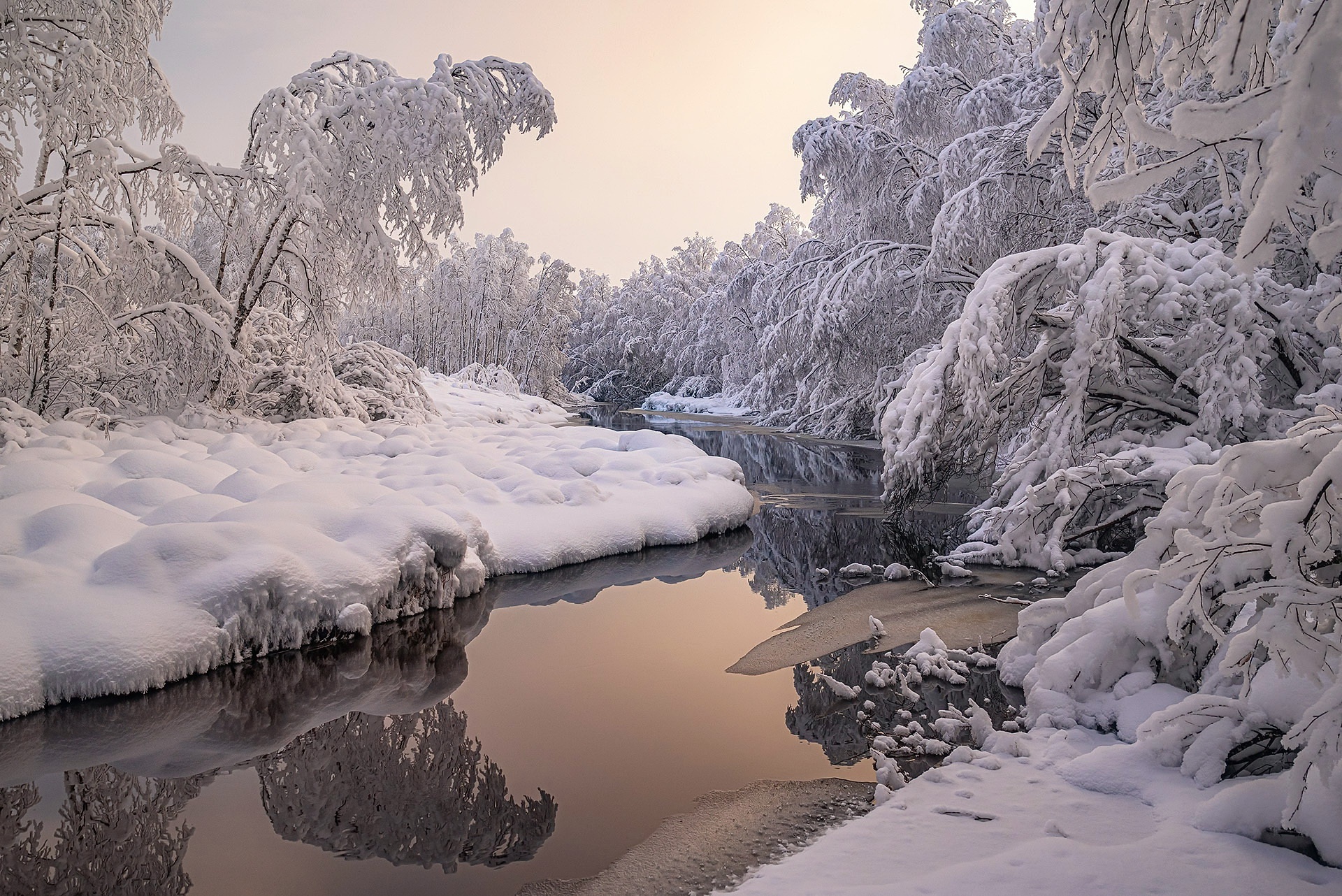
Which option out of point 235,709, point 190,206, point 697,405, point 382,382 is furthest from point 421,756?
point 697,405

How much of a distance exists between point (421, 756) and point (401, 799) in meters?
0.42

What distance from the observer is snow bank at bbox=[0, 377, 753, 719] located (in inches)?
180

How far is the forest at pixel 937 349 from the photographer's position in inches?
81.0

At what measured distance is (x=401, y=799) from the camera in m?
3.67

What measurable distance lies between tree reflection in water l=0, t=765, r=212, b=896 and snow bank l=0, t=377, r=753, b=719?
100 cm

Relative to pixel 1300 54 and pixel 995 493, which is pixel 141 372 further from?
pixel 1300 54

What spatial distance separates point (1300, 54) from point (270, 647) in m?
5.77

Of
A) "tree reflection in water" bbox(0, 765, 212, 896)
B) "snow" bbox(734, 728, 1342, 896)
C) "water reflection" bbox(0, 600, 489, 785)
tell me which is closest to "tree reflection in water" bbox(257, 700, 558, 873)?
"water reflection" bbox(0, 600, 489, 785)

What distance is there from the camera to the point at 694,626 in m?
6.40

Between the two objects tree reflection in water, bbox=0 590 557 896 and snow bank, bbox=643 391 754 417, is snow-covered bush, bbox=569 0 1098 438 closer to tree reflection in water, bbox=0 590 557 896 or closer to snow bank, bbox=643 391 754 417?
tree reflection in water, bbox=0 590 557 896

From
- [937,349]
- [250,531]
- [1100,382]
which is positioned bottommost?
[250,531]

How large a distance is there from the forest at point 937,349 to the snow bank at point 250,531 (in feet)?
0.13

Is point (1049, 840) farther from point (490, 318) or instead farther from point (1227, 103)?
point (490, 318)

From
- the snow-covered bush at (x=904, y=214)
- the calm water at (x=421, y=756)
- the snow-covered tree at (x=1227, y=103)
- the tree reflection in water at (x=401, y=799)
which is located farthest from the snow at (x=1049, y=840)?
the snow-covered bush at (x=904, y=214)
